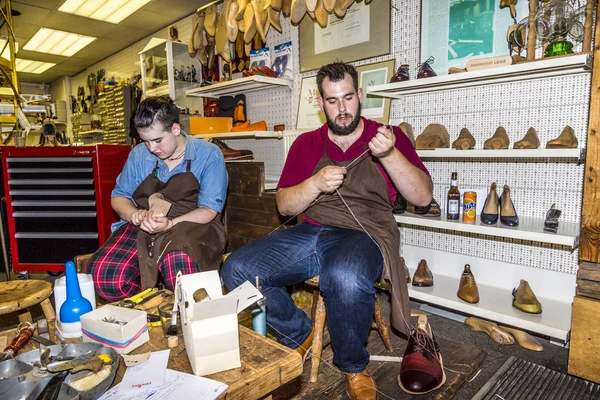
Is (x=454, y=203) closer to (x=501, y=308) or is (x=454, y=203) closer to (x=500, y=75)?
(x=501, y=308)

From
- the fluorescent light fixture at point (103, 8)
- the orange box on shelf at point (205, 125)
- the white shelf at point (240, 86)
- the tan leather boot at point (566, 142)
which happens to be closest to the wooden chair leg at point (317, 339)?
the tan leather boot at point (566, 142)

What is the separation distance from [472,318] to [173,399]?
2.11 metres

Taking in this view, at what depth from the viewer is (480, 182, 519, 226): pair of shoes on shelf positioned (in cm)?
214

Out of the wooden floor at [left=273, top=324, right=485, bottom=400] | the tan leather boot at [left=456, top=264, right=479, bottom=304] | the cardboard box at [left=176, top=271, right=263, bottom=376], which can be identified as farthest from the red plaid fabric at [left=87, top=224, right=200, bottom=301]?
the tan leather boot at [left=456, top=264, right=479, bottom=304]

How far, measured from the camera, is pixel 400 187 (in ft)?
6.05

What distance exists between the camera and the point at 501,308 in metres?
2.13

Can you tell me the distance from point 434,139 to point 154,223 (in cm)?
169

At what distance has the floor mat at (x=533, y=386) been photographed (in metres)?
1.74

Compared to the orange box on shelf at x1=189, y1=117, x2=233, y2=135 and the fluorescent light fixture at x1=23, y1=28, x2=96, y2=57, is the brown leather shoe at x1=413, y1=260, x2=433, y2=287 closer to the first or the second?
the orange box on shelf at x1=189, y1=117, x2=233, y2=135

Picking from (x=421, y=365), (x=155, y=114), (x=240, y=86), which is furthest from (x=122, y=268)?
(x=240, y=86)

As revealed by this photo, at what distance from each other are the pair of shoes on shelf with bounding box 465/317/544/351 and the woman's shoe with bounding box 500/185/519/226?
0.67 meters

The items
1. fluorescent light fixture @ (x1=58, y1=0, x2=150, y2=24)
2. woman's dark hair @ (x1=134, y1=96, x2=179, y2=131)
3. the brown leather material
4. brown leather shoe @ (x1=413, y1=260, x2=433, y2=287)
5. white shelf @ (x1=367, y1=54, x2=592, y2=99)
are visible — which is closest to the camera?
the brown leather material

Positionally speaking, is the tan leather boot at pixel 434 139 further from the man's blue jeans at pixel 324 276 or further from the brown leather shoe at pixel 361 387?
the brown leather shoe at pixel 361 387

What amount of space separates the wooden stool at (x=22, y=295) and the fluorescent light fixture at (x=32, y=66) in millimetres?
7365
